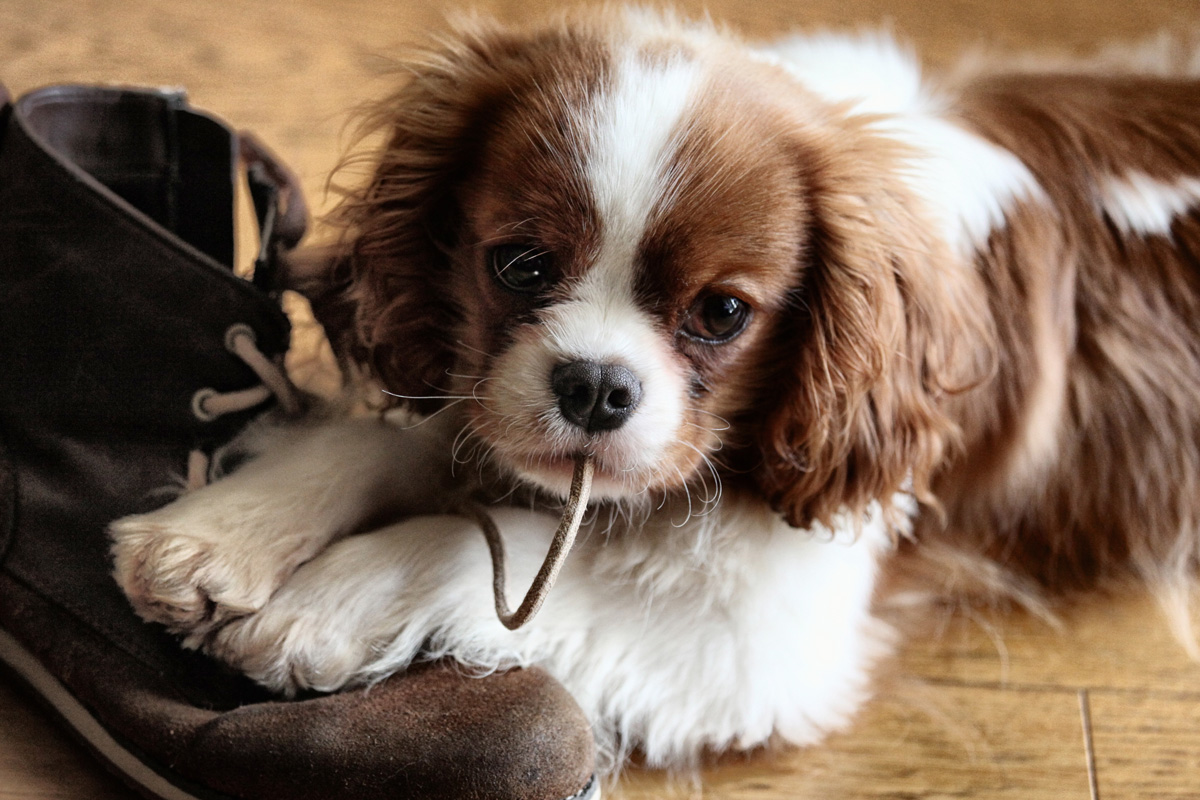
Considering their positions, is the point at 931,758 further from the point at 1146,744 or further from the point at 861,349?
the point at 861,349

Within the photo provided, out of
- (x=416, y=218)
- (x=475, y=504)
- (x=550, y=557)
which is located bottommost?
(x=475, y=504)

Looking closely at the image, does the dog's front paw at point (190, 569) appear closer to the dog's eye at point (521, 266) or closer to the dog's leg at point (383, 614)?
the dog's leg at point (383, 614)

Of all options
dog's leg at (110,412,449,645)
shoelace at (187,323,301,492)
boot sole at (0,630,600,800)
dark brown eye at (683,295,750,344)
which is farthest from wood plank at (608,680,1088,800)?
shoelace at (187,323,301,492)

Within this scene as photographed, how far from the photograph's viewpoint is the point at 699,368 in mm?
1589

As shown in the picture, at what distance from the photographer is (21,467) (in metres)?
1.60

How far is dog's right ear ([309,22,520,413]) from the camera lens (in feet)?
5.59

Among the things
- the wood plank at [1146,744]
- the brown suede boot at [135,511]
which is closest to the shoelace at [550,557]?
the brown suede boot at [135,511]

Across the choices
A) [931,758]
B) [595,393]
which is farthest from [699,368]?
[931,758]

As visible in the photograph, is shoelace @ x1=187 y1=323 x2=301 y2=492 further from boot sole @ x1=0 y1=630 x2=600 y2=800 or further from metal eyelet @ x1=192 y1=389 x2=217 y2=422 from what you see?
boot sole @ x1=0 y1=630 x2=600 y2=800

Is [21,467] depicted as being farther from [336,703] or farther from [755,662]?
[755,662]

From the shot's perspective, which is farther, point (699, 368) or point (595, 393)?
point (699, 368)

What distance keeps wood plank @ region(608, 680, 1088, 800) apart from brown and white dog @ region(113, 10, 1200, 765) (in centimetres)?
7

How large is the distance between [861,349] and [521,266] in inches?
19.5

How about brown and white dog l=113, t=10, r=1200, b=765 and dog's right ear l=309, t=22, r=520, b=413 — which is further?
dog's right ear l=309, t=22, r=520, b=413
